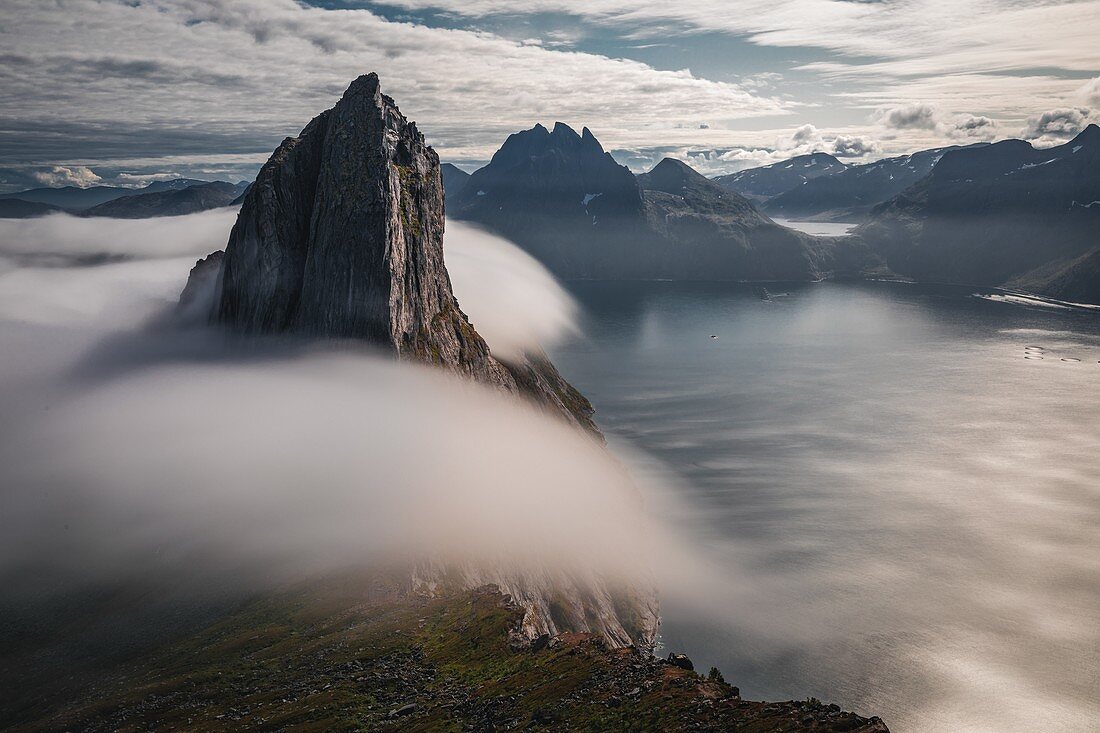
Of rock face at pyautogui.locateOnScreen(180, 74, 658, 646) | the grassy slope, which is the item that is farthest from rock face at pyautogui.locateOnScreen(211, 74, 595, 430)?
the grassy slope

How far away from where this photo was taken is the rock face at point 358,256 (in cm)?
14288

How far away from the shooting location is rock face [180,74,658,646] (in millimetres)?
142875

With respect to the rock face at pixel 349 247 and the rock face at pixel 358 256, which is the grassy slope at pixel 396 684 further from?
the rock face at pixel 349 247

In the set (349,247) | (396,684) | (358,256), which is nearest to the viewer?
(396,684)

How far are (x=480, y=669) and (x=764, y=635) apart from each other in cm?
7419

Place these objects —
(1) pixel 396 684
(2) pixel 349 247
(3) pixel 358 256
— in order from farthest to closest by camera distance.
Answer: (2) pixel 349 247 < (3) pixel 358 256 < (1) pixel 396 684

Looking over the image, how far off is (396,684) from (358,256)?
93.2m

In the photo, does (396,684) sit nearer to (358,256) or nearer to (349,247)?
(358,256)

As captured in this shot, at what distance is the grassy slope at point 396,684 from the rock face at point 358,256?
45652 millimetres

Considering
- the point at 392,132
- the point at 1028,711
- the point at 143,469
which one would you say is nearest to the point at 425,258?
the point at 392,132

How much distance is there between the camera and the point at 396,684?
7194cm

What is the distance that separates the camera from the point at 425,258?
162250 mm

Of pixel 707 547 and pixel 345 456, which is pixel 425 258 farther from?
pixel 707 547

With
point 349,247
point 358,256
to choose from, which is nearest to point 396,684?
point 358,256
